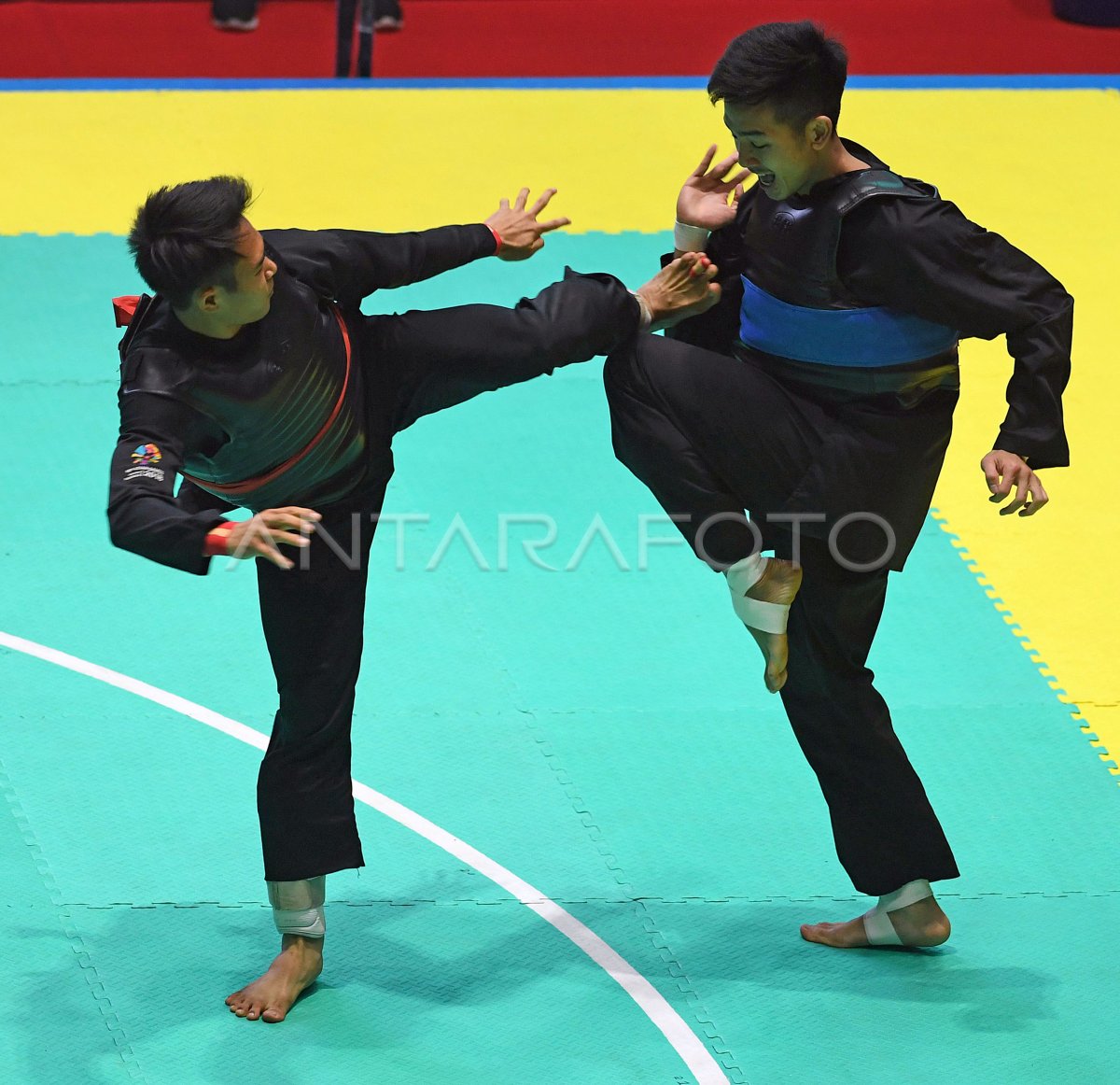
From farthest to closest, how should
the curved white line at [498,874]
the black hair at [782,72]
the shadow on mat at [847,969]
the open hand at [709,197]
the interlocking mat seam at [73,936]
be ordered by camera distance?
the shadow on mat at [847,969] → the curved white line at [498,874] → the interlocking mat seam at [73,936] → the open hand at [709,197] → the black hair at [782,72]

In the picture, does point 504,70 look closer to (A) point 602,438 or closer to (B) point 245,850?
(A) point 602,438

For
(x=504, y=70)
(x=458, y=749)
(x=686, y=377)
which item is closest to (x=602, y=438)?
(x=458, y=749)

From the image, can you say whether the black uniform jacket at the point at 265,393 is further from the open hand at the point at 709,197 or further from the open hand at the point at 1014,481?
the open hand at the point at 1014,481

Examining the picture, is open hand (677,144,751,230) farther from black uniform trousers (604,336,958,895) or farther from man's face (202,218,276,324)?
man's face (202,218,276,324)

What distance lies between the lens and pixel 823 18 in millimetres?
12383

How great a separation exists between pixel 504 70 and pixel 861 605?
850cm

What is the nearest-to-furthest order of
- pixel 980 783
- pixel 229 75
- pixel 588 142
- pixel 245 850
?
pixel 245 850
pixel 980 783
pixel 588 142
pixel 229 75

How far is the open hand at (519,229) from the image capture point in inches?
167

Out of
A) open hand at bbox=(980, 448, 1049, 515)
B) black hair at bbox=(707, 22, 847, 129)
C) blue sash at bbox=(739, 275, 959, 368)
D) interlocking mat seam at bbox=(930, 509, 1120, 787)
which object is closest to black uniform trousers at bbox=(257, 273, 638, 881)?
blue sash at bbox=(739, 275, 959, 368)

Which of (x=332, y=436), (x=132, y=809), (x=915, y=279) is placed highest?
(x=915, y=279)

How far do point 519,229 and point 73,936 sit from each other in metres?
2.26

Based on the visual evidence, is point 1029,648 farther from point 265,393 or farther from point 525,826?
point 265,393

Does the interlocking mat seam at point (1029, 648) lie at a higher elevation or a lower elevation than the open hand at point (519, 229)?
lower

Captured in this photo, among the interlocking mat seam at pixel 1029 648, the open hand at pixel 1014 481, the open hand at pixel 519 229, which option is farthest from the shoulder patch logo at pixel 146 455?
the interlocking mat seam at pixel 1029 648
